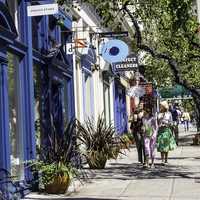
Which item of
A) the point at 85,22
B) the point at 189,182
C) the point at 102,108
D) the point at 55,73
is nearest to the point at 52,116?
the point at 55,73

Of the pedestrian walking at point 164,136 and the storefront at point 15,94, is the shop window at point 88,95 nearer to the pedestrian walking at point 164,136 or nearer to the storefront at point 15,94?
the pedestrian walking at point 164,136

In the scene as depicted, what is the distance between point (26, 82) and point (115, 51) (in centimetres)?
831

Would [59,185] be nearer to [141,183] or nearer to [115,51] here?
[141,183]

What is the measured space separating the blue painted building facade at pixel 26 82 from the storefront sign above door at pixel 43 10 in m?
0.39

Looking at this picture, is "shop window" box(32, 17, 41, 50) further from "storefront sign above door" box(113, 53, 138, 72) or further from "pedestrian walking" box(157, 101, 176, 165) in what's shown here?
"storefront sign above door" box(113, 53, 138, 72)

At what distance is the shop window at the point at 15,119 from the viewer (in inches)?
485

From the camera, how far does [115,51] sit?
826 inches

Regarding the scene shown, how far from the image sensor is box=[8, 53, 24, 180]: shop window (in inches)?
485

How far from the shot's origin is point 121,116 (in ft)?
106

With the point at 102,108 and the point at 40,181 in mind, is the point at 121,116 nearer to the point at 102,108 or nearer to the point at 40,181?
the point at 102,108

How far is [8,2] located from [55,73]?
3623 mm

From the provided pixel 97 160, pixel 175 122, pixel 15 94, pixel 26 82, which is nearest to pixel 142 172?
pixel 97 160

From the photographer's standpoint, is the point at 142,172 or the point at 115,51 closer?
the point at 142,172

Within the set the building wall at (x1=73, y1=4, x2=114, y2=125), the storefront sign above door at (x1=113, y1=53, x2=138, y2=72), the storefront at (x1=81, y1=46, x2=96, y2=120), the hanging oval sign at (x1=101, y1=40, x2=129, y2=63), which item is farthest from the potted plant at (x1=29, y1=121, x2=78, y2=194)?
the storefront sign above door at (x1=113, y1=53, x2=138, y2=72)
